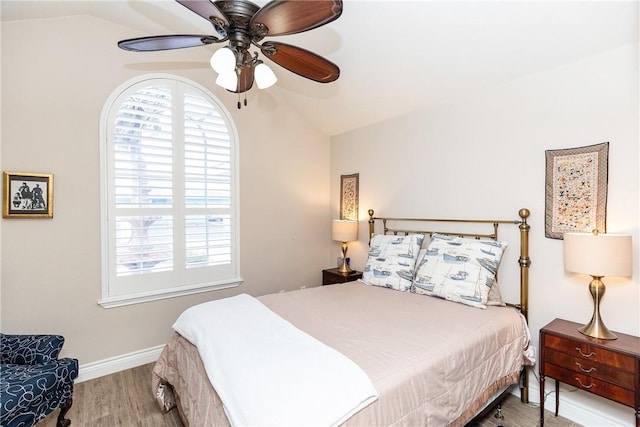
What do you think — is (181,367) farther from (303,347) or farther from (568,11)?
(568,11)

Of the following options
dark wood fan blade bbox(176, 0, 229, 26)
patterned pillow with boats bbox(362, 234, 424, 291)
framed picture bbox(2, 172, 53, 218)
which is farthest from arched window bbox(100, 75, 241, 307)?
dark wood fan blade bbox(176, 0, 229, 26)

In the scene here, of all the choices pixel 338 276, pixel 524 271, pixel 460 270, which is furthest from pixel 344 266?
pixel 524 271

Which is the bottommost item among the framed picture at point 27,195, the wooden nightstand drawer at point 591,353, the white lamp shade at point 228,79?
the wooden nightstand drawer at point 591,353

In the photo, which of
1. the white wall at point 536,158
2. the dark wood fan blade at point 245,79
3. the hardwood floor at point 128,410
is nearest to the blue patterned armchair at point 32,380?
the hardwood floor at point 128,410

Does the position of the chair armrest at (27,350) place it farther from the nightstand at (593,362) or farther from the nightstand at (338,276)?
the nightstand at (593,362)

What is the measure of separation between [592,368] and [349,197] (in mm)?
2683

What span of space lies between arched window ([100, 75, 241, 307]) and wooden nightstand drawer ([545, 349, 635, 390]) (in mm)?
2792

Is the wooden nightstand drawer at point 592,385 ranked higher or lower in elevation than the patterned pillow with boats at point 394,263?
lower

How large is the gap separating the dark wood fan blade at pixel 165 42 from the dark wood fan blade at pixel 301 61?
314 millimetres

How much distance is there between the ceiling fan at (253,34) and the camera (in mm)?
1331

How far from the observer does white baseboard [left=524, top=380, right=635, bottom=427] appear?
1.91 m

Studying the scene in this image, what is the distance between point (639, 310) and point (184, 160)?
3.62 metres

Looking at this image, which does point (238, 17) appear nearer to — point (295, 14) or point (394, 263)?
point (295, 14)

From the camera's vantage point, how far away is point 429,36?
2.27 m
